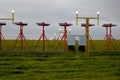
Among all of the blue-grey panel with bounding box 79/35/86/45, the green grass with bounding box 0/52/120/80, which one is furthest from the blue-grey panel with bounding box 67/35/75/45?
the green grass with bounding box 0/52/120/80

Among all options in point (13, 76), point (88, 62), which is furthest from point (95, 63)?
point (13, 76)

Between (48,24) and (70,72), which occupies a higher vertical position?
(48,24)

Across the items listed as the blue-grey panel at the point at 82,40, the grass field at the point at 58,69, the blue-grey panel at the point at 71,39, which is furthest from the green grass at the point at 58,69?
the blue-grey panel at the point at 71,39

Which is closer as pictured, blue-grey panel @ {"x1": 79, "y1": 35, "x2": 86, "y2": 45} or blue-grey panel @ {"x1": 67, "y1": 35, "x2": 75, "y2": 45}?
blue-grey panel @ {"x1": 79, "y1": 35, "x2": 86, "y2": 45}

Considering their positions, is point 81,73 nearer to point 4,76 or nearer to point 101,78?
point 101,78

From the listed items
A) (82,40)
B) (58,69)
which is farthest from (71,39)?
(58,69)

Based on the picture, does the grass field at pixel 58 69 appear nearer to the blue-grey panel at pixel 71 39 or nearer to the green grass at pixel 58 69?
the green grass at pixel 58 69

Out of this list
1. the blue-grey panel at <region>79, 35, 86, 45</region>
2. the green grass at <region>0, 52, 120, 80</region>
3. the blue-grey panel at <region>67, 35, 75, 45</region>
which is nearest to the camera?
the green grass at <region>0, 52, 120, 80</region>

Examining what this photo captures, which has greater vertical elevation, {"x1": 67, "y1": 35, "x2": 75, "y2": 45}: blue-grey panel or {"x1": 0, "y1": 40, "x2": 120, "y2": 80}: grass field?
{"x1": 67, "y1": 35, "x2": 75, "y2": 45}: blue-grey panel

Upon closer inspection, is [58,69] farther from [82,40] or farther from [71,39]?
[71,39]

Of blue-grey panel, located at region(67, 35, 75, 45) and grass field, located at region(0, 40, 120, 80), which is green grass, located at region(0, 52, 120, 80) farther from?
blue-grey panel, located at region(67, 35, 75, 45)

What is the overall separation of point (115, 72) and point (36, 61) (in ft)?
22.0

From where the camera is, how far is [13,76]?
21.6 m

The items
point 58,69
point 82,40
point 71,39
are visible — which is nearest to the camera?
point 58,69
